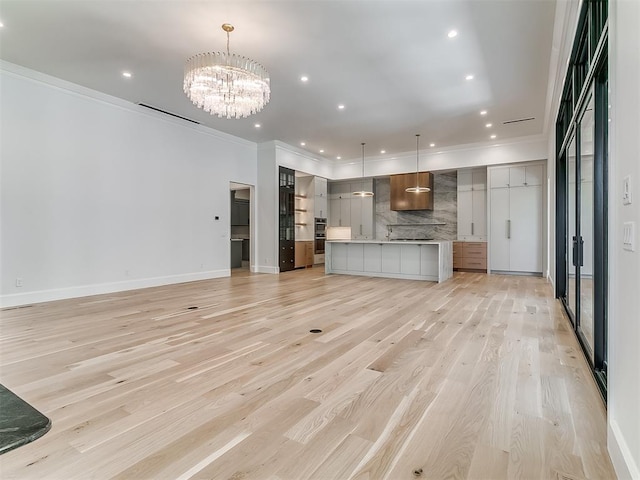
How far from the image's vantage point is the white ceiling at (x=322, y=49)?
365 cm

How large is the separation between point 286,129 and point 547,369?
6.88 metres

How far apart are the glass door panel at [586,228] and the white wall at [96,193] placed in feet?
22.1

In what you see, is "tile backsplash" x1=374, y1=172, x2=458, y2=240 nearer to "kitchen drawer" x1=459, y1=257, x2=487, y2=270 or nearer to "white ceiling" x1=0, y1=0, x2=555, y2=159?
"kitchen drawer" x1=459, y1=257, x2=487, y2=270

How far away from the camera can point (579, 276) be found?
3406mm

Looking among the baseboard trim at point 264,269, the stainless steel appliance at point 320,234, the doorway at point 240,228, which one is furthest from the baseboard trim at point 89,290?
the stainless steel appliance at point 320,234

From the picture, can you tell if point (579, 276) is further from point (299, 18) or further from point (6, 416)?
point (6, 416)

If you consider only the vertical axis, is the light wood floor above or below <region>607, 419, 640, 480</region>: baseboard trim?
below

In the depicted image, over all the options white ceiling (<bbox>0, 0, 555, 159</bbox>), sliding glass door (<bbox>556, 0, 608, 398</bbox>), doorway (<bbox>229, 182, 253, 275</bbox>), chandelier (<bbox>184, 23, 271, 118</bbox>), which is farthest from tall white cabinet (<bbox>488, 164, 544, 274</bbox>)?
doorway (<bbox>229, 182, 253, 275</bbox>)

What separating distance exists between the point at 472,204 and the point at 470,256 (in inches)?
58.6

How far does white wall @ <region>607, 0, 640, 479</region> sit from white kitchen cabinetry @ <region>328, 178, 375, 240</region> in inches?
387

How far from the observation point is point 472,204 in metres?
9.61

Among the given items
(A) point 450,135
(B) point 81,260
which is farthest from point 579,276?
(B) point 81,260

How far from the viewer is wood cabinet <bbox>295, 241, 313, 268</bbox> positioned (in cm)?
989

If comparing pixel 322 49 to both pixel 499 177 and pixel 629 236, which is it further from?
pixel 499 177
